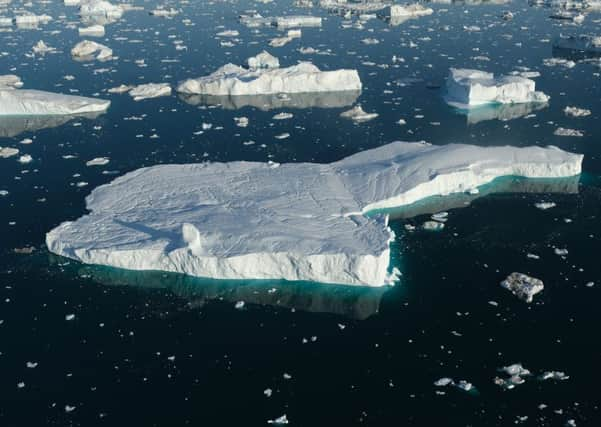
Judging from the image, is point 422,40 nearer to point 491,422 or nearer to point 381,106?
point 381,106

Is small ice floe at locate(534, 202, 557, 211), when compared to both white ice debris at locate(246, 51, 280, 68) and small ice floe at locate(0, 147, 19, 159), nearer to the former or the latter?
white ice debris at locate(246, 51, 280, 68)

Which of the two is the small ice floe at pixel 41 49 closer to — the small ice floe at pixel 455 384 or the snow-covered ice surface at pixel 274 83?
the snow-covered ice surface at pixel 274 83

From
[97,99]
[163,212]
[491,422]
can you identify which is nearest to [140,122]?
[97,99]

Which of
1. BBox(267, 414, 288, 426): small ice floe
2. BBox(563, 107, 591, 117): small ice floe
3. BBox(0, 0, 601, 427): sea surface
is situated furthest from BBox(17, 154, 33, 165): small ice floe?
BBox(563, 107, 591, 117): small ice floe

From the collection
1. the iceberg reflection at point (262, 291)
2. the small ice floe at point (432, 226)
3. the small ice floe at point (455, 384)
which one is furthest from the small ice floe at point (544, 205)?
the small ice floe at point (455, 384)

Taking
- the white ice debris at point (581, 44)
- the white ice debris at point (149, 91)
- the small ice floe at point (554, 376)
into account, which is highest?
the white ice debris at point (581, 44)

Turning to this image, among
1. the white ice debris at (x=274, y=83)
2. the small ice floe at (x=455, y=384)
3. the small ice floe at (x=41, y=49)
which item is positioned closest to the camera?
the small ice floe at (x=455, y=384)

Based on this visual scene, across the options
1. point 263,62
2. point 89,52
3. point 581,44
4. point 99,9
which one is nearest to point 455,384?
point 263,62
